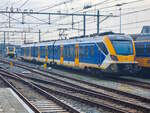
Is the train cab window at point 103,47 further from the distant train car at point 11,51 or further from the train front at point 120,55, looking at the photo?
the distant train car at point 11,51

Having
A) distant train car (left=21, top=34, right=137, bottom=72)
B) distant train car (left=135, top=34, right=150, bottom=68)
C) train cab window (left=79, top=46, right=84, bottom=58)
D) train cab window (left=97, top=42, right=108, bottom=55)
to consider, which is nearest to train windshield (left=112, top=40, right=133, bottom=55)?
distant train car (left=21, top=34, right=137, bottom=72)

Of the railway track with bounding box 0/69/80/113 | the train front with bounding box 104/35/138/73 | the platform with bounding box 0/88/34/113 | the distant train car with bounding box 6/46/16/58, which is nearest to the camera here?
the platform with bounding box 0/88/34/113

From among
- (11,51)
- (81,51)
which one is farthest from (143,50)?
(11,51)

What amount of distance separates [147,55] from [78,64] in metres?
5.71

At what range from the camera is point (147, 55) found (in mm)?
21984

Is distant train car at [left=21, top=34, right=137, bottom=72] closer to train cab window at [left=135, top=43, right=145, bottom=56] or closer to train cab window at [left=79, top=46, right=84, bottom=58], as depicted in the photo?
train cab window at [left=79, top=46, right=84, bottom=58]

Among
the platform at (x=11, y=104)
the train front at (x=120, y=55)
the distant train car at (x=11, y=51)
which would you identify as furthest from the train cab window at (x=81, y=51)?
the distant train car at (x=11, y=51)

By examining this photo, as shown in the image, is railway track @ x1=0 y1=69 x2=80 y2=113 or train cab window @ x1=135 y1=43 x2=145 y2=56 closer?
railway track @ x1=0 y1=69 x2=80 y2=113

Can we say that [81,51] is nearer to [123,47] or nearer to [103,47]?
[103,47]

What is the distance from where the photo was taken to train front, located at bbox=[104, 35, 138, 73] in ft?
67.4

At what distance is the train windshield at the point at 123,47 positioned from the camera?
20.9m

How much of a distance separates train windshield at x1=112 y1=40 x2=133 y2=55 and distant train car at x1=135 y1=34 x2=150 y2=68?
4.08 feet

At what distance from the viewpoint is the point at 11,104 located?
1150 cm

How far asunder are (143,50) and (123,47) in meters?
1.95
